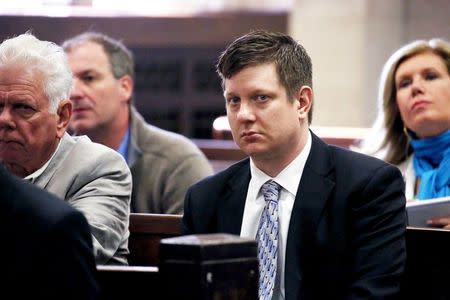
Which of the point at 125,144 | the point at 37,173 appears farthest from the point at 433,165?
the point at 37,173

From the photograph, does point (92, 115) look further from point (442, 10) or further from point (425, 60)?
point (442, 10)

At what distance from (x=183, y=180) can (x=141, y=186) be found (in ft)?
0.65

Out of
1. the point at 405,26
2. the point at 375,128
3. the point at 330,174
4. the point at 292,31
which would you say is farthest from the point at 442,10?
the point at 330,174

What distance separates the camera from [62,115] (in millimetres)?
3529

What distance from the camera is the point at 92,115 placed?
5320 millimetres

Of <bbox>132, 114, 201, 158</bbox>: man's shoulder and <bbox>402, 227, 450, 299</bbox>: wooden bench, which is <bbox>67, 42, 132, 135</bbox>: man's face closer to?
<bbox>132, 114, 201, 158</bbox>: man's shoulder

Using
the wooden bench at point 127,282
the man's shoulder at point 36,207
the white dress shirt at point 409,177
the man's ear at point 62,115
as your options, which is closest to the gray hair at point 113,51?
the white dress shirt at point 409,177

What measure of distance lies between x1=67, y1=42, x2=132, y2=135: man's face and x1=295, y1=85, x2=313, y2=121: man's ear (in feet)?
6.76

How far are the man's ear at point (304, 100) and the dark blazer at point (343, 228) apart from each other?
0.40ft

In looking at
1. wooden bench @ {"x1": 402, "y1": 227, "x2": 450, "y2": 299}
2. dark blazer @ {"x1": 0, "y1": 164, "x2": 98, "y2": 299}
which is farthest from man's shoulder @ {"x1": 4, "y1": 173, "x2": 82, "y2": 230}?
wooden bench @ {"x1": 402, "y1": 227, "x2": 450, "y2": 299}

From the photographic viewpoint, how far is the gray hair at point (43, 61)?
3428 mm

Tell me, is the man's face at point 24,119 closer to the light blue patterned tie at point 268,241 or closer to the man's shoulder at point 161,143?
the light blue patterned tie at point 268,241

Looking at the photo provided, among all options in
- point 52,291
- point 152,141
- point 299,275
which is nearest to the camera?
point 52,291

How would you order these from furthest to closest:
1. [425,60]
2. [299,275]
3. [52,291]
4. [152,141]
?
1. [152,141]
2. [425,60]
3. [299,275]
4. [52,291]
